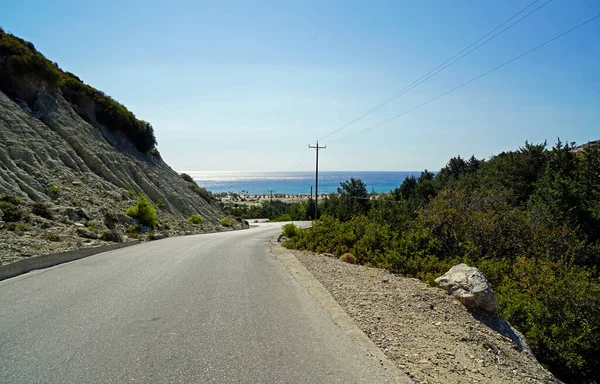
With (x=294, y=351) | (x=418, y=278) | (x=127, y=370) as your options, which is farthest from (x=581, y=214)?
(x=127, y=370)

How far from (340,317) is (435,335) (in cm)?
165

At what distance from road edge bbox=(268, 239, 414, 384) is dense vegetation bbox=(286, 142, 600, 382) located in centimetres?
301

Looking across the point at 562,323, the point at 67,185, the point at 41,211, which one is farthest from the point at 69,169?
the point at 562,323

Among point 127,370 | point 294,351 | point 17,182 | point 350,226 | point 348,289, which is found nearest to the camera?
point 127,370

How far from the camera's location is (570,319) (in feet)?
27.3

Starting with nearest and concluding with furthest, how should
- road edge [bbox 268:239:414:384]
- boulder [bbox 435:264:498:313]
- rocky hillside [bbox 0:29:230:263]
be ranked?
road edge [bbox 268:239:414:384]
boulder [bbox 435:264:498:313]
rocky hillside [bbox 0:29:230:263]

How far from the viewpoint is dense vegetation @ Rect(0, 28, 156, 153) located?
25469 millimetres

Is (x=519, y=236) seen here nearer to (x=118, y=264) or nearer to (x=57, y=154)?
(x=118, y=264)

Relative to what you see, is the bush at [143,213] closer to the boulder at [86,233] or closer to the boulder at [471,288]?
the boulder at [86,233]

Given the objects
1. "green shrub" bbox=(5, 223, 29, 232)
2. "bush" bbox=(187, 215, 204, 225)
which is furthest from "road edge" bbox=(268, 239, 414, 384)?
"bush" bbox=(187, 215, 204, 225)

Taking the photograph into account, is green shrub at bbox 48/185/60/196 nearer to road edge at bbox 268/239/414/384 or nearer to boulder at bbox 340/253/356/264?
road edge at bbox 268/239/414/384

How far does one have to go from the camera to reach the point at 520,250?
585 inches

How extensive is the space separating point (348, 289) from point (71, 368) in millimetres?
5885

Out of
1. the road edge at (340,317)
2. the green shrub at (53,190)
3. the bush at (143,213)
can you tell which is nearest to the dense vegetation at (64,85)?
the green shrub at (53,190)
